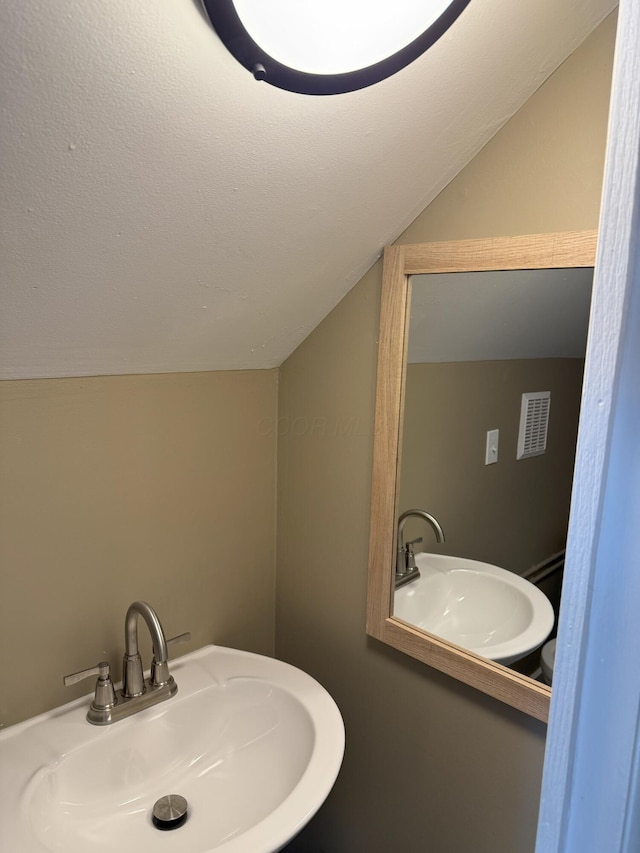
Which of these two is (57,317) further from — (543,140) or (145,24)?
(543,140)

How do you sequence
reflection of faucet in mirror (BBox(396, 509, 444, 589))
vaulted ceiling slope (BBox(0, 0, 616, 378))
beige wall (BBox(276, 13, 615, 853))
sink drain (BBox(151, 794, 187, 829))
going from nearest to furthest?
vaulted ceiling slope (BBox(0, 0, 616, 378)) → beige wall (BBox(276, 13, 615, 853)) → sink drain (BBox(151, 794, 187, 829)) → reflection of faucet in mirror (BBox(396, 509, 444, 589))

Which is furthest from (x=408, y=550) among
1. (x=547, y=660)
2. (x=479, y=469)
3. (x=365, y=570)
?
(x=547, y=660)

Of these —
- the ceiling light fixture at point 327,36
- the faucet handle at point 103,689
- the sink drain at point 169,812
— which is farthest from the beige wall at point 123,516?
the ceiling light fixture at point 327,36

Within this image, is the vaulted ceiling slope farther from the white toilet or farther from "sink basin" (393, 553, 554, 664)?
the white toilet

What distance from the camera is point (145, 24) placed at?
60 centimetres

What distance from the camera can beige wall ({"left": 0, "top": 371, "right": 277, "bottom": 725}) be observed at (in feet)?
3.43

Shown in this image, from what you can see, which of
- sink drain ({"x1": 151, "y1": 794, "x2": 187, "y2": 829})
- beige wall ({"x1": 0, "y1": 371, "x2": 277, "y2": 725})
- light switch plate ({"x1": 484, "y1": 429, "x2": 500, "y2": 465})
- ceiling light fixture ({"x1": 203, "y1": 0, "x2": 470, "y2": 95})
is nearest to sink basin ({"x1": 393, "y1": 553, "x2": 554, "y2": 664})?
light switch plate ({"x1": 484, "y1": 429, "x2": 500, "y2": 465})

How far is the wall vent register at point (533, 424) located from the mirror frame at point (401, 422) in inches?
8.8

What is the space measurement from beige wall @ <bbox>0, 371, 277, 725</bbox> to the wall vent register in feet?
1.94

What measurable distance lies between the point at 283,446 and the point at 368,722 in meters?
0.64

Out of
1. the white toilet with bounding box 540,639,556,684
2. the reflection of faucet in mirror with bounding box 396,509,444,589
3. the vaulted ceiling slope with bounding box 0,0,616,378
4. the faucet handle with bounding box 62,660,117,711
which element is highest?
the vaulted ceiling slope with bounding box 0,0,616,378

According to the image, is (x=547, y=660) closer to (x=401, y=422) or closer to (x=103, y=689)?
(x=401, y=422)

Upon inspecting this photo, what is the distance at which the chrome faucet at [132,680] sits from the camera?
43.0 inches

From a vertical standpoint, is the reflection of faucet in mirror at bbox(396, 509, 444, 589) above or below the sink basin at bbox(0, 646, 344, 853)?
above
